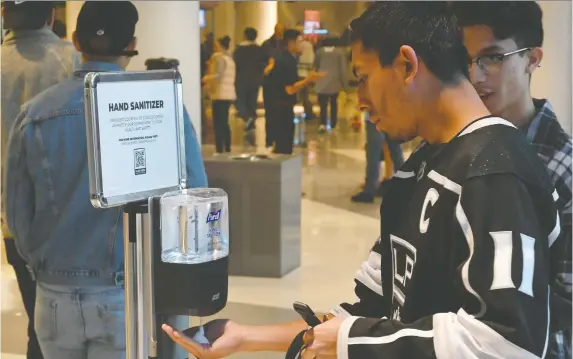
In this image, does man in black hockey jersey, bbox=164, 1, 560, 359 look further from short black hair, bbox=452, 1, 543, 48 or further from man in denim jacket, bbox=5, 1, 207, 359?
man in denim jacket, bbox=5, 1, 207, 359

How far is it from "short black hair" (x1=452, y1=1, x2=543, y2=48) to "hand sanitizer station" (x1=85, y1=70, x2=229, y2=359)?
2.98ft

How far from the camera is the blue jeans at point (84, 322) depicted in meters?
2.29

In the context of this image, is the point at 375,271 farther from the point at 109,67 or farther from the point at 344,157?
the point at 344,157

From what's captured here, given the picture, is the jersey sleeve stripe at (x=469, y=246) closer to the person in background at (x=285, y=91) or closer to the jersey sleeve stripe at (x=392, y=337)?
the jersey sleeve stripe at (x=392, y=337)

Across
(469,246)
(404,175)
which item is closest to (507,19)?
(404,175)

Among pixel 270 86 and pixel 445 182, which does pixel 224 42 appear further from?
pixel 445 182

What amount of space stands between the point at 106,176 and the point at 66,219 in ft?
3.42

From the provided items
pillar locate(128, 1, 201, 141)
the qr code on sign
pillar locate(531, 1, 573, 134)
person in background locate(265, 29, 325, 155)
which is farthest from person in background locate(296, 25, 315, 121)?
the qr code on sign

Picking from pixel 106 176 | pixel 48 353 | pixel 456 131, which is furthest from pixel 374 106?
pixel 48 353

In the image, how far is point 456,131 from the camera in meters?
1.33

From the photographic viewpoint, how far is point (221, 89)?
36.7 ft

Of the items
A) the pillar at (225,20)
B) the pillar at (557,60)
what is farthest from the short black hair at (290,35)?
the pillar at (557,60)

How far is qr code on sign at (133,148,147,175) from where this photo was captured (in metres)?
1.38

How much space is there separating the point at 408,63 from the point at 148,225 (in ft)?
1.61
